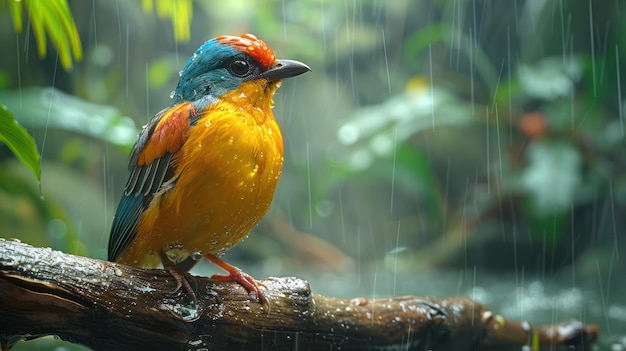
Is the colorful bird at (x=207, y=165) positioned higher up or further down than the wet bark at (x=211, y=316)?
higher up

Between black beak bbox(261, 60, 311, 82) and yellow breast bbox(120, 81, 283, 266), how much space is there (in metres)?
0.11

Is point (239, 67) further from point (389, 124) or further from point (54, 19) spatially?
point (389, 124)

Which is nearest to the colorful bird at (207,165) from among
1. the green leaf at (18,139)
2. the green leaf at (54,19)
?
the green leaf at (18,139)

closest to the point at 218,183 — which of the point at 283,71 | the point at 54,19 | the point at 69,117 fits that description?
the point at 283,71

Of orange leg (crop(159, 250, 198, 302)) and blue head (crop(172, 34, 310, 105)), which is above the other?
blue head (crop(172, 34, 310, 105))

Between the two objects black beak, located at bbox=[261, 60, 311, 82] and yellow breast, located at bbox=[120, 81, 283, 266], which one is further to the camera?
black beak, located at bbox=[261, 60, 311, 82]

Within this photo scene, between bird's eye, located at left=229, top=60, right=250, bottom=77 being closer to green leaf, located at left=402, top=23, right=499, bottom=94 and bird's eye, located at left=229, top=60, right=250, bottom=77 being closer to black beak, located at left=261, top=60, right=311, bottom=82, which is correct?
black beak, located at left=261, top=60, right=311, bottom=82

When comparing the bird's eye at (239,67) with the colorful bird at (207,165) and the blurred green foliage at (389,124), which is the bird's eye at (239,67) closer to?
the colorful bird at (207,165)

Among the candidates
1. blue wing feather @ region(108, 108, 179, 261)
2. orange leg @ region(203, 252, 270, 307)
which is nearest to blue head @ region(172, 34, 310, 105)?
blue wing feather @ region(108, 108, 179, 261)

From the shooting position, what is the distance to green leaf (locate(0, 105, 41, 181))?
2137 mm

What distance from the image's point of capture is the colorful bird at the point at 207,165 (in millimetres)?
2203

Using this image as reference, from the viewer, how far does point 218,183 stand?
85.8 inches

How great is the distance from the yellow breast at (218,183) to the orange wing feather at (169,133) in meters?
0.04

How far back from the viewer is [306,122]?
794 centimetres
